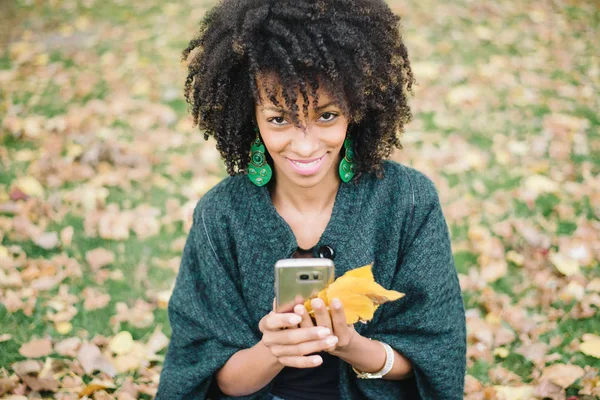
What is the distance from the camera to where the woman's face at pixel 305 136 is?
181cm

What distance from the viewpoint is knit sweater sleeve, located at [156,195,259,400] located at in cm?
206

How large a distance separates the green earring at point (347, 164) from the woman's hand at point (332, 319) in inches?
21.8

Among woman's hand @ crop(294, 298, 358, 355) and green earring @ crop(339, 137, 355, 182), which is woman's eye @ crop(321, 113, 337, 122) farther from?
woman's hand @ crop(294, 298, 358, 355)

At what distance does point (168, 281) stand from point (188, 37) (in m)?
3.70

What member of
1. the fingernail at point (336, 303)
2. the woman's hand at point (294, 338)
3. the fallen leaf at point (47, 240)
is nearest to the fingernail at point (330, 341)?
the woman's hand at point (294, 338)

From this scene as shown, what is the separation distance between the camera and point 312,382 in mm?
2121

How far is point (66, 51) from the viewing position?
6234mm

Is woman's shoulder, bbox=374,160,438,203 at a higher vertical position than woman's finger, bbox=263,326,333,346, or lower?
higher

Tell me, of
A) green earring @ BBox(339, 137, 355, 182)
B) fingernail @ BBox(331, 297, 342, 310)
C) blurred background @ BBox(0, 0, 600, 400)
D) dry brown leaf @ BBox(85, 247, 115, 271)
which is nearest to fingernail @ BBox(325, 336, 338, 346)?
fingernail @ BBox(331, 297, 342, 310)

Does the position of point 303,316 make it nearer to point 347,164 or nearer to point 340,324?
point 340,324

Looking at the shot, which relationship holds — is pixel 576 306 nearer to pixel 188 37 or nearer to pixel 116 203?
pixel 116 203

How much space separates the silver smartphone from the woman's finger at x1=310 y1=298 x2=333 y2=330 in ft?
0.15

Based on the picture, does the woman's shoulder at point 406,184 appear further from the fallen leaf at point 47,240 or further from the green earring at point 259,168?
the fallen leaf at point 47,240

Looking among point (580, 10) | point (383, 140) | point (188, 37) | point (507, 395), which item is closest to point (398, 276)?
point (383, 140)
